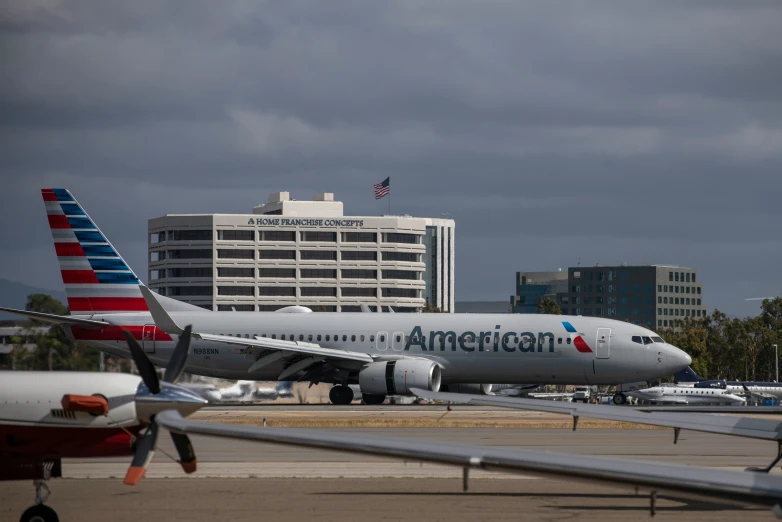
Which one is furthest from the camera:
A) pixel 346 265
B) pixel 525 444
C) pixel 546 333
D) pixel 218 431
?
pixel 346 265

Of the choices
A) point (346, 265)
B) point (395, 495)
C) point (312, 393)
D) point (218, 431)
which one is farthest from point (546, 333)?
point (346, 265)

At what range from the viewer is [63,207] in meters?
50.0

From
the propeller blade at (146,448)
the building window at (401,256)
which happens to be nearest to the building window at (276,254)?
the building window at (401,256)

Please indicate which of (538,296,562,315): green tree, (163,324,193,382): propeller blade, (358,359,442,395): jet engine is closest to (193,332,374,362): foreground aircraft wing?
(358,359,442,395): jet engine

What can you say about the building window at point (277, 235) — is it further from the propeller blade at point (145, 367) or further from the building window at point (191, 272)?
the propeller blade at point (145, 367)

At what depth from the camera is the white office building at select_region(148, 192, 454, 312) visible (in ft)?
594

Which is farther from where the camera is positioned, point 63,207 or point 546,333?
point 63,207

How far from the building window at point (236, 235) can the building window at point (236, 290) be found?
7.81 metres

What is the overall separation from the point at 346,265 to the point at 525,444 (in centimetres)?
15733

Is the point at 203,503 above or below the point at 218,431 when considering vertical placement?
below

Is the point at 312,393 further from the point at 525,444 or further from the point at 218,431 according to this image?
the point at 218,431

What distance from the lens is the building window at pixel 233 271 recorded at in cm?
18119

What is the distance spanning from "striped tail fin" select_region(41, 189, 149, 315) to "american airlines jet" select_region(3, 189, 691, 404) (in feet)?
0.14

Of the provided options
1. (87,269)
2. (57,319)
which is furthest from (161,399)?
(87,269)
